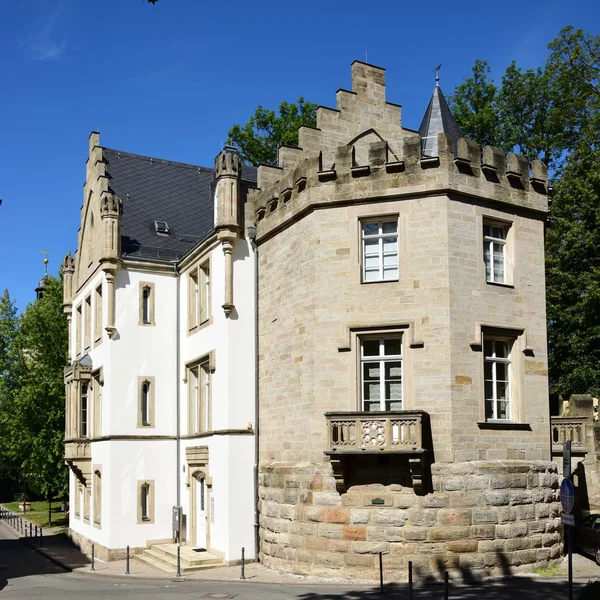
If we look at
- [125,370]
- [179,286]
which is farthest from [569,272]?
[125,370]

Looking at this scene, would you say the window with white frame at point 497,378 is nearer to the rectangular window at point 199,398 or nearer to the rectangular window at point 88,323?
the rectangular window at point 199,398

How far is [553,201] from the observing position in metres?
32.8

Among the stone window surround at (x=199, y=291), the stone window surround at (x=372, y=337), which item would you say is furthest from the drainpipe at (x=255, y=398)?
the stone window surround at (x=372, y=337)

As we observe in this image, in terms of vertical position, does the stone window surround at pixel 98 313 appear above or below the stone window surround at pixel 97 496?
above

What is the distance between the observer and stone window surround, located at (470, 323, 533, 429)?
62.5ft

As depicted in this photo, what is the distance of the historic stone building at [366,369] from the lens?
60.5 feet

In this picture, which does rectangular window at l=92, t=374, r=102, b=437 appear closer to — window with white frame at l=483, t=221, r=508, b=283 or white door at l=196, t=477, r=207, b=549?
white door at l=196, t=477, r=207, b=549

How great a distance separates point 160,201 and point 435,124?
10.1 metres

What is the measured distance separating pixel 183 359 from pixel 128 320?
2.14 metres

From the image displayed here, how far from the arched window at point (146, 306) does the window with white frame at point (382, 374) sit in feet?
32.3

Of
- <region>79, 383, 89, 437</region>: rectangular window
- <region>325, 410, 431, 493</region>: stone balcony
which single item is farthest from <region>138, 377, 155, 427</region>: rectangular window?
<region>325, 410, 431, 493</region>: stone balcony

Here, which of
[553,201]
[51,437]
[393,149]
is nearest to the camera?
[393,149]

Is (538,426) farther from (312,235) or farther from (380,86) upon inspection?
(380,86)

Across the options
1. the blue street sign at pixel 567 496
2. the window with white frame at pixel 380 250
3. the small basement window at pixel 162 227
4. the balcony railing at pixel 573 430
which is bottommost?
the blue street sign at pixel 567 496
